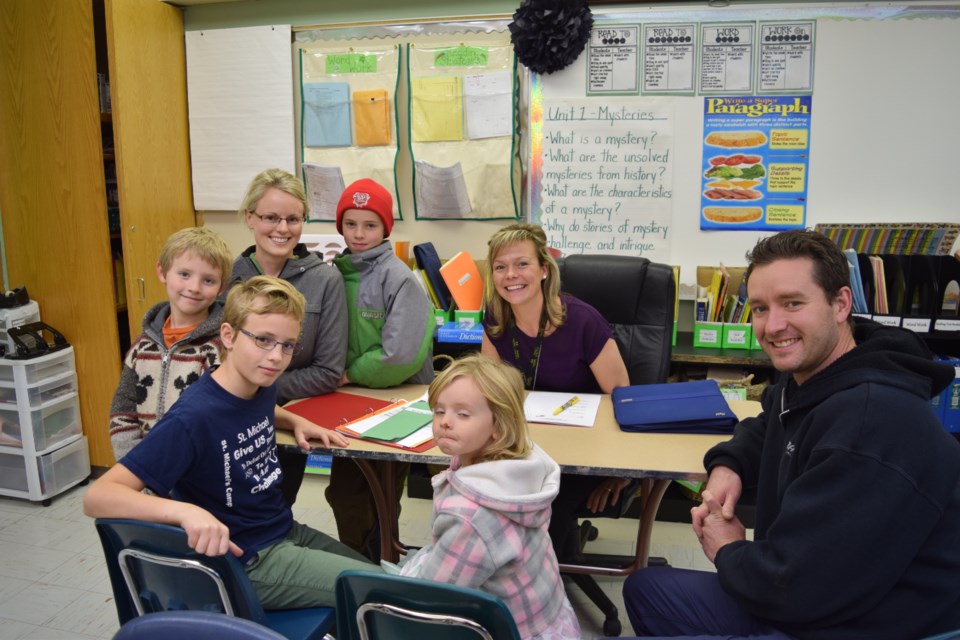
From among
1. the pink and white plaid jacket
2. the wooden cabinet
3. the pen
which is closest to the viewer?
the pink and white plaid jacket

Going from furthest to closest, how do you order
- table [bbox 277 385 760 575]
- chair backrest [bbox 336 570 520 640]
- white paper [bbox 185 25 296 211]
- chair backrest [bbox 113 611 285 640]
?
white paper [bbox 185 25 296 211]
table [bbox 277 385 760 575]
chair backrest [bbox 336 570 520 640]
chair backrest [bbox 113 611 285 640]

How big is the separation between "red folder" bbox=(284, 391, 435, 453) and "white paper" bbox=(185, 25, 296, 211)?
1.93 m

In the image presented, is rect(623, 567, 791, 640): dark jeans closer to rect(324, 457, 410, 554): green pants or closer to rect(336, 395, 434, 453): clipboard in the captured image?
rect(336, 395, 434, 453): clipboard

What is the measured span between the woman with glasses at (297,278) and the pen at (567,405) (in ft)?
2.23

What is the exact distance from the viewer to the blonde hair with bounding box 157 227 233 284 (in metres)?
1.91

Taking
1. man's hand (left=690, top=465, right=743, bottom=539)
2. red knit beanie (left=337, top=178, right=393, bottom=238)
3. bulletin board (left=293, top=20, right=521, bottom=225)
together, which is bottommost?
man's hand (left=690, top=465, right=743, bottom=539)

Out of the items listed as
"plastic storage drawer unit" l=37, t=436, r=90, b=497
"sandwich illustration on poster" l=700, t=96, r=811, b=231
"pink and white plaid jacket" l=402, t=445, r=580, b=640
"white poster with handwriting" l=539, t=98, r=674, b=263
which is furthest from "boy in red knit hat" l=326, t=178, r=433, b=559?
"plastic storage drawer unit" l=37, t=436, r=90, b=497

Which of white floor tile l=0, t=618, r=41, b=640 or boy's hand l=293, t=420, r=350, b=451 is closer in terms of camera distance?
boy's hand l=293, t=420, r=350, b=451

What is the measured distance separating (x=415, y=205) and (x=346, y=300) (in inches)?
58.3

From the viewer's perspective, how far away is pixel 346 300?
A: 2.35 m

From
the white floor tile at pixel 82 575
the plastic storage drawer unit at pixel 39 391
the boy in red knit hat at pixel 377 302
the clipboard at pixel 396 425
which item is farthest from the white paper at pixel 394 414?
the plastic storage drawer unit at pixel 39 391

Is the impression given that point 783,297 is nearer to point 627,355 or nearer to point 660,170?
point 627,355

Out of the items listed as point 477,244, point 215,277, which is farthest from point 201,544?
point 477,244

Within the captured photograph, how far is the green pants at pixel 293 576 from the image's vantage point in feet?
5.24
